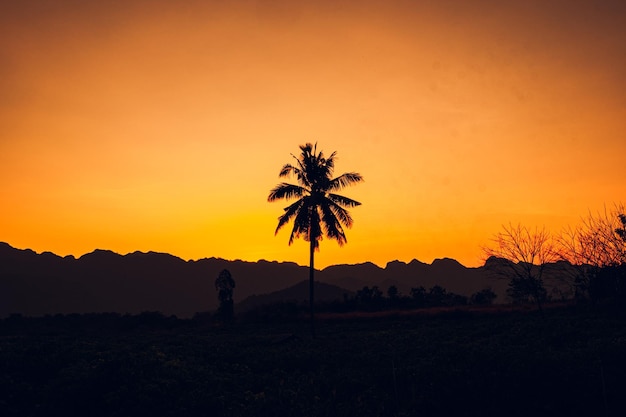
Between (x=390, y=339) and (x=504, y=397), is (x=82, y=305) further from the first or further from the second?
(x=504, y=397)

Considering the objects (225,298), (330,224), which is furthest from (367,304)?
(330,224)

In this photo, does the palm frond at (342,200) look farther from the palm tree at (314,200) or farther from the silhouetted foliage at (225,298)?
the silhouetted foliage at (225,298)

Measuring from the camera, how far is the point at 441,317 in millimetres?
47719

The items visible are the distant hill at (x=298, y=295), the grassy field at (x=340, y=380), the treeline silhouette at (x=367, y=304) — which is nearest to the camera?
the grassy field at (x=340, y=380)

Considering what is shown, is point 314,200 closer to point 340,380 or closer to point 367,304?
point 340,380

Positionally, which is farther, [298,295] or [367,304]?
[298,295]

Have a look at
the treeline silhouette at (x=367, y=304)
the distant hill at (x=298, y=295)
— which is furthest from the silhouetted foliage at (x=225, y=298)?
the distant hill at (x=298, y=295)

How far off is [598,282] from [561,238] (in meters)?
5.61

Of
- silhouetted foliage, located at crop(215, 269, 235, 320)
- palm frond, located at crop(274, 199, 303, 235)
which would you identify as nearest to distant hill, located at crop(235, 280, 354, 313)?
silhouetted foliage, located at crop(215, 269, 235, 320)

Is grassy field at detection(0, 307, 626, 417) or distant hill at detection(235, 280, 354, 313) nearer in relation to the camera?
grassy field at detection(0, 307, 626, 417)

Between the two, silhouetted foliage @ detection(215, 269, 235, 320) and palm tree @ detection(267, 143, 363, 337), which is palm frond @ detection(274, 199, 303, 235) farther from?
silhouetted foliage @ detection(215, 269, 235, 320)


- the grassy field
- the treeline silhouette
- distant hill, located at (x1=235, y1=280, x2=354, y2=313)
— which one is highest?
distant hill, located at (x1=235, y1=280, x2=354, y2=313)

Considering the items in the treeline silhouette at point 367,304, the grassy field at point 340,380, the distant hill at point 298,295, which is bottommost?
the grassy field at point 340,380

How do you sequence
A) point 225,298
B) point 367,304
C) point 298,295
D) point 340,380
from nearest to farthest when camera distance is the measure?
1. point 340,380
2. point 367,304
3. point 225,298
4. point 298,295
